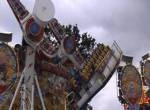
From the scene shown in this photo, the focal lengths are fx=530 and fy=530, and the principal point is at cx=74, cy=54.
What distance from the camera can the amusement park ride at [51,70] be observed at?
26.0 m

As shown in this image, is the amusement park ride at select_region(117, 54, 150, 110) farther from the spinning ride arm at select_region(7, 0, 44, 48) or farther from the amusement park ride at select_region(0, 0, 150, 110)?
the spinning ride arm at select_region(7, 0, 44, 48)

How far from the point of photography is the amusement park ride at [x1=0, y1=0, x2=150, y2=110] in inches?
1022

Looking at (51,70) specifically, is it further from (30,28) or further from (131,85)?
(131,85)

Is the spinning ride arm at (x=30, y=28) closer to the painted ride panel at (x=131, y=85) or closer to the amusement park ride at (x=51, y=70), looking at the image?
the amusement park ride at (x=51, y=70)

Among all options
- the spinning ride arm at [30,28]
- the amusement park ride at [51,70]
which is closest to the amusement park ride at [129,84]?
the amusement park ride at [51,70]

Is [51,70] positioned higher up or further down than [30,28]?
further down

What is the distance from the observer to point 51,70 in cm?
2881

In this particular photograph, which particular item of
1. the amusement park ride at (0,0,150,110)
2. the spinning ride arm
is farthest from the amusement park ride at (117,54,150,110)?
the spinning ride arm

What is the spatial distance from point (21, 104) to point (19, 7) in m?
4.94

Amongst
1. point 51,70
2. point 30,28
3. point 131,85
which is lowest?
point 131,85

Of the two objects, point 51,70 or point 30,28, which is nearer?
point 30,28

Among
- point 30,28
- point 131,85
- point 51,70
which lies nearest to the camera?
point 30,28

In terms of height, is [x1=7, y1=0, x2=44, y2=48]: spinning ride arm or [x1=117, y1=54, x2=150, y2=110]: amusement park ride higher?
[x1=7, y1=0, x2=44, y2=48]: spinning ride arm

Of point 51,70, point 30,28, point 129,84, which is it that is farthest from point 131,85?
point 30,28
